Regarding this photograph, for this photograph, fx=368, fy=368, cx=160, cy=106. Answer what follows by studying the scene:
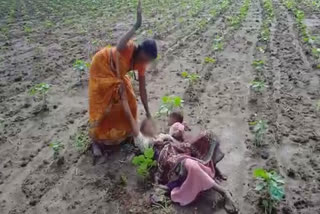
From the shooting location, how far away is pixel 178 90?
628 cm

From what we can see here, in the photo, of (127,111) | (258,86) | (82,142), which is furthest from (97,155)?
(258,86)

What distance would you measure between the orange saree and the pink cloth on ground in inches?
49.2

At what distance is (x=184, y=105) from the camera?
18.8 feet

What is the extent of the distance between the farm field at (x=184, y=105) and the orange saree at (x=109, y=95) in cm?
28

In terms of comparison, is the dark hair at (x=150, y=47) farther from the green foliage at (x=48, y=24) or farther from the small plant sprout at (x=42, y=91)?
the green foliage at (x=48, y=24)

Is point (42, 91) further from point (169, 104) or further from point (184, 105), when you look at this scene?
point (184, 105)

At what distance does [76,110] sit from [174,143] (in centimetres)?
228

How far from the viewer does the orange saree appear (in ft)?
14.0

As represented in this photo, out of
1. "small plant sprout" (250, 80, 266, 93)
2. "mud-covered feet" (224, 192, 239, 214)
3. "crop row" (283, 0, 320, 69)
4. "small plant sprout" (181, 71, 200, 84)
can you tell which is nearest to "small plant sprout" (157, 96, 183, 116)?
"small plant sprout" (181, 71, 200, 84)

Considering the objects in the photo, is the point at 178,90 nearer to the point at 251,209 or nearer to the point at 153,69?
the point at 153,69

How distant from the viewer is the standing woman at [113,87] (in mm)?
4160

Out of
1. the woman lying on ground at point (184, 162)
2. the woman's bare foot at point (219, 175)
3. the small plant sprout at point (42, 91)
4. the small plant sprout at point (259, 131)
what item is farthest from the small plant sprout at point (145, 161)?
the small plant sprout at point (42, 91)

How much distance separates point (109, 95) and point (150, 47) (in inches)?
31.1

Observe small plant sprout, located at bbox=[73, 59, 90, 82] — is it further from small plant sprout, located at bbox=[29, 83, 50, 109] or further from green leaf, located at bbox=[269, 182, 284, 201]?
green leaf, located at bbox=[269, 182, 284, 201]
